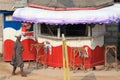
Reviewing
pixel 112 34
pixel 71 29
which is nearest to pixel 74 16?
pixel 71 29

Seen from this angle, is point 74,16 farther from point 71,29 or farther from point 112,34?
point 112,34

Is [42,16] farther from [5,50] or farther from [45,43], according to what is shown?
[5,50]

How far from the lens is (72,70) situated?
15328mm

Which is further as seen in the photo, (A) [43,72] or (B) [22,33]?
(B) [22,33]

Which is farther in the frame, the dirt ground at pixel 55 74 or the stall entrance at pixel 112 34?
the stall entrance at pixel 112 34

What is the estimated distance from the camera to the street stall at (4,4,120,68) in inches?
560

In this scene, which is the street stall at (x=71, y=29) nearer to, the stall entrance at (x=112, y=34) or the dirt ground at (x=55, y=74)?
the dirt ground at (x=55, y=74)

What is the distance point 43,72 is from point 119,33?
177 inches

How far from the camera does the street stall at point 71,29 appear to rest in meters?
14.2

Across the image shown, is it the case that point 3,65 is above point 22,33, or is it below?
below

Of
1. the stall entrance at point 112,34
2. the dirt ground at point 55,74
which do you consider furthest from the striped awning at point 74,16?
the stall entrance at point 112,34

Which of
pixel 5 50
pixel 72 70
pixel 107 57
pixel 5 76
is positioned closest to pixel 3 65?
pixel 5 50

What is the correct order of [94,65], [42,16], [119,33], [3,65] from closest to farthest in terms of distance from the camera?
[42,16]
[94,65]
[3,65]
[119,33]

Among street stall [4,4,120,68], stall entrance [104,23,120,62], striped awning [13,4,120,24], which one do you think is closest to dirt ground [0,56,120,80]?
street stall [4,4,120,68]
